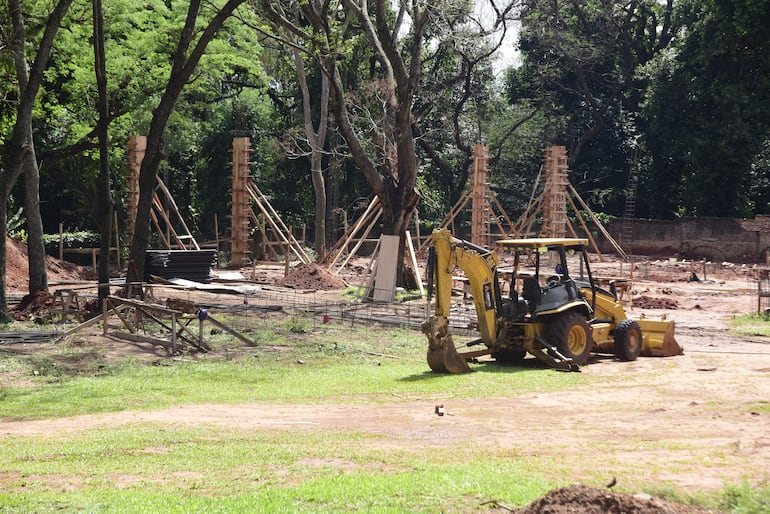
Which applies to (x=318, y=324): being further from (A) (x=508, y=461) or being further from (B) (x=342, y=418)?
(A) (x=508, y=461)

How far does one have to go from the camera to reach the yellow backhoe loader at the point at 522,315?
1700 centimetres

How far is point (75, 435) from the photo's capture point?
479 inches

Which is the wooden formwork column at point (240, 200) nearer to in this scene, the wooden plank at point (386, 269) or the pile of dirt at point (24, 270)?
the pile of dirt at point (24, 270)

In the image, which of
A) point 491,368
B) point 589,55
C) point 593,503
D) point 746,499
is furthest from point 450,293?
point 589,55

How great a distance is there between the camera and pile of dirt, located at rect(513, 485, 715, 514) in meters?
7.45

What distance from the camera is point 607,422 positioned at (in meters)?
12.7

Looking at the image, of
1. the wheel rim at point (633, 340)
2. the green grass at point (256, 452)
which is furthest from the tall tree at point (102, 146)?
the wheel rim at point (633, 340)

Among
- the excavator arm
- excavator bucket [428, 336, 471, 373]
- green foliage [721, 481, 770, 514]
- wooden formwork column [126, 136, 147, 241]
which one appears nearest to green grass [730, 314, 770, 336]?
the excavator arm

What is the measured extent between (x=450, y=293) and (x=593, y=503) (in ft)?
30.9

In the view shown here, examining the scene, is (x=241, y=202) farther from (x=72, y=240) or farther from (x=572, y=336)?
(x=572, y=336)

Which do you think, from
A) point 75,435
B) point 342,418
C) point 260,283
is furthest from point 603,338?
point 260,283

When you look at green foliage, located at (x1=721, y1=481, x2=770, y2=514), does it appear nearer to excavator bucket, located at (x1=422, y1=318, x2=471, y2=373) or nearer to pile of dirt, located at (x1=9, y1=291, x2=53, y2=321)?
excavator bucket, located at (x1=422, y1=318, x2=471, y2=373)

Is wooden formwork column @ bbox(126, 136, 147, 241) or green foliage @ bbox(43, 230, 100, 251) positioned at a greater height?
wooden formwork column @ bbox(126, 136, 147, 241)

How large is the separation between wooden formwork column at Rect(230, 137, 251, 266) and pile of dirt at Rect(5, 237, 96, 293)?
668 centimetres
